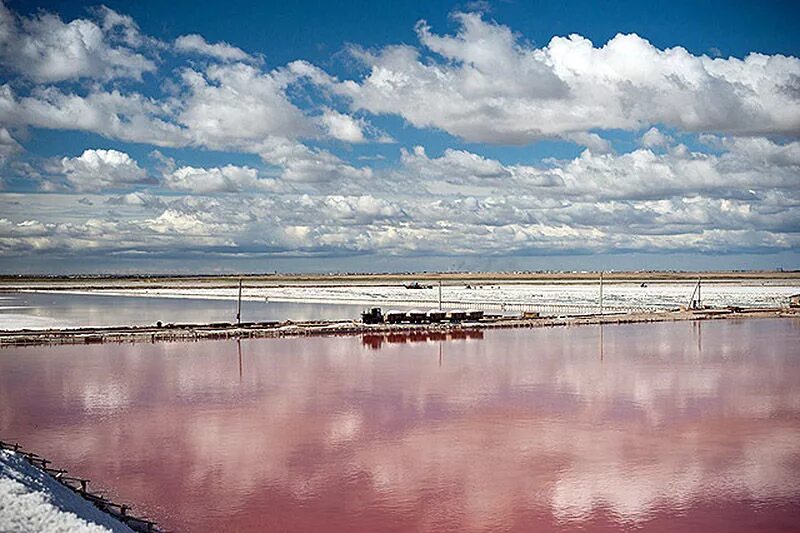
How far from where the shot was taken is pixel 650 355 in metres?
31.6

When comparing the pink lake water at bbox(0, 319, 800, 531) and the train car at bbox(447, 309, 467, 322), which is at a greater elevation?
the train car at bbox(447, 309, 467, 322)

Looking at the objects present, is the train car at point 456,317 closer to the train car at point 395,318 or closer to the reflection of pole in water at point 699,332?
the train car at point 395,318

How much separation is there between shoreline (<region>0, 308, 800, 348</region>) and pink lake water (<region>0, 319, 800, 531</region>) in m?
5.49

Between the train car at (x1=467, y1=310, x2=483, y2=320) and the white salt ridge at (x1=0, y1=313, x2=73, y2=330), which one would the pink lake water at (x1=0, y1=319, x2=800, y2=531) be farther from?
the train car at (x1=467, y1=310, x2=483, y2=320)

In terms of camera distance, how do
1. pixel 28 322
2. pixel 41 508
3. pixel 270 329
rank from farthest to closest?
pixel 28 322, pixel 270 329, pixel 41 508

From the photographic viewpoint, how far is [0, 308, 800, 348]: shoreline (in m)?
37.8

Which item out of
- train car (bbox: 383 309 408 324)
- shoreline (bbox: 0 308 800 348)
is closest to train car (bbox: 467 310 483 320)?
shoreline (bbox: 0 308 800 348)

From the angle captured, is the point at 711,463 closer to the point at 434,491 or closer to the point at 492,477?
the point at 492,477

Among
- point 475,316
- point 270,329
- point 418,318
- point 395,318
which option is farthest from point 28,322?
point 475,316

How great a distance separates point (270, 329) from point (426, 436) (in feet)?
81.1

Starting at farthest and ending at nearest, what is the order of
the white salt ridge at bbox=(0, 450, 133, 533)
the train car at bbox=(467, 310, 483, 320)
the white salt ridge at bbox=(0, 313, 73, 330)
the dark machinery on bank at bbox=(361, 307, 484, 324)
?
the train car at bbox=(467, 310, 483, 320) < the white salt ridge at bbox=(0, 313, 73, 330) < the dark machinery on bank at bbox=(361, 307, 484, 324) < the white salt ridge at bbox=(0, 450, 133, 533)

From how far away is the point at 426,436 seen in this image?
17.6 m

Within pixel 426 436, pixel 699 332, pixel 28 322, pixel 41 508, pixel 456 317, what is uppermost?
pixel 28 322

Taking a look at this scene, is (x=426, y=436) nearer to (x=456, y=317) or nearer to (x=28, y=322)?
(x=456, y=317)
